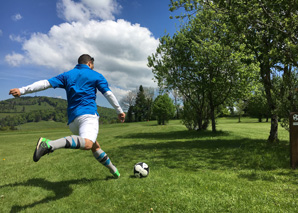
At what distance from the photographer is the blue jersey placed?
13.1ft

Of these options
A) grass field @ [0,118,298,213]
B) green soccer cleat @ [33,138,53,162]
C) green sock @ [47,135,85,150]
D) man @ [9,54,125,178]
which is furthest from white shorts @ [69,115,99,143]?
grass field @ [0,118,298,213]

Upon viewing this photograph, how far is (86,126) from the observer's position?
12.8 feet

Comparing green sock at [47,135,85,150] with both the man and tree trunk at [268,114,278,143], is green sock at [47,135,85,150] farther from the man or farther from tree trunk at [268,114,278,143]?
tree trunk at [268,114,278,143]

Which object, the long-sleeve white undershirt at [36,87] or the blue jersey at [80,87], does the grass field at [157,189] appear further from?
the long-sleeve white undershirt at [36,87]

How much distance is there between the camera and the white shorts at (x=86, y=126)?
3.82 metres

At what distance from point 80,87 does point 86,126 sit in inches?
34.3

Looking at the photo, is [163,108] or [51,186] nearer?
[51,186]

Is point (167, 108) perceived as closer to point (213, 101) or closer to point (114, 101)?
point (213, 101)

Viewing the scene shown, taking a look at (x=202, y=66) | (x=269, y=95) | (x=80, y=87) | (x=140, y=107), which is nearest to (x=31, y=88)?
(x=80, y=87)

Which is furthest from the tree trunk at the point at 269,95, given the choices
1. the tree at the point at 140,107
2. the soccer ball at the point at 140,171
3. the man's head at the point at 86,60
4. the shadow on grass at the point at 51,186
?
the tree at the point at 140,107

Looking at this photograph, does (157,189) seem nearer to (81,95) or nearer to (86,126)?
(86,126)

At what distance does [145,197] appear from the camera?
4.01m

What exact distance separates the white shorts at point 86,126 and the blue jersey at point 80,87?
9 centimetres

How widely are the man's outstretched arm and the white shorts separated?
92 cm
